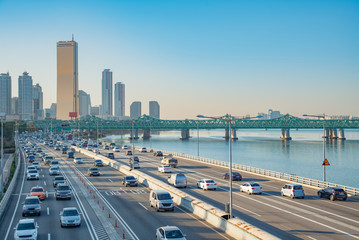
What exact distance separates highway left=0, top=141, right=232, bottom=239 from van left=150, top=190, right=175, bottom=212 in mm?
579

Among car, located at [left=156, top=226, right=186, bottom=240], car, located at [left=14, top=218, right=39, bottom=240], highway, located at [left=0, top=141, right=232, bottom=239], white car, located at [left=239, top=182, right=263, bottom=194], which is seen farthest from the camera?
white car, located at [left=239, top=182, right=263, bottom=194]

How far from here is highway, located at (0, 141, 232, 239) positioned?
26359mm

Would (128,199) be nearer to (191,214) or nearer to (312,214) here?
(191,214)

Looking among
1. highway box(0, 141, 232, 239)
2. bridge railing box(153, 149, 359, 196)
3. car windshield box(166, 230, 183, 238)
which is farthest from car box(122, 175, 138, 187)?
car windshield box(166, 230, 183, 238)

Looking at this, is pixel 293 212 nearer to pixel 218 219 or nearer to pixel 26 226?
pixel 218 219

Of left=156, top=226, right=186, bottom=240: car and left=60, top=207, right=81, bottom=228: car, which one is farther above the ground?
left=156, top=226, right=186, bottom=240: car

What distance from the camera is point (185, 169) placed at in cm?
6850

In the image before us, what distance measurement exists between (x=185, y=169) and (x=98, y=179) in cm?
Answer: 1795

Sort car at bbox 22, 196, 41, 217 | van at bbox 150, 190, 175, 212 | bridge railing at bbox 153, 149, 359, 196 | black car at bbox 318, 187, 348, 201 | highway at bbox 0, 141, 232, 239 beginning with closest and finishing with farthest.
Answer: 1. highway at bbox 0, 141, 232, 239
2. car at bbox 22, 196, 41, 217
3. van at bbox 150, 190, 175, 212
4. black car at bbox 318, 187, 348, 201
5. bridge railing at bbox 153, 149, 359, 196

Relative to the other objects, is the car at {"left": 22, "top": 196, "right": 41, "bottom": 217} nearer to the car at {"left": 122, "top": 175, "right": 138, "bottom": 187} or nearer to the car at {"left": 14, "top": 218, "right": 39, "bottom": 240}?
the car at {"left": 14, "top": 218, "right": 39, "bottom": 240}

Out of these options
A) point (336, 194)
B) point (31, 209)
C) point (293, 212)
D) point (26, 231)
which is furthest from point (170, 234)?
point (336, 194)

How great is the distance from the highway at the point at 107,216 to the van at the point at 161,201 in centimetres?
58

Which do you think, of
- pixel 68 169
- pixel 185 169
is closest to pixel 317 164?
pixel 185 169

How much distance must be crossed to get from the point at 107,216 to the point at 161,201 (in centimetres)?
485
